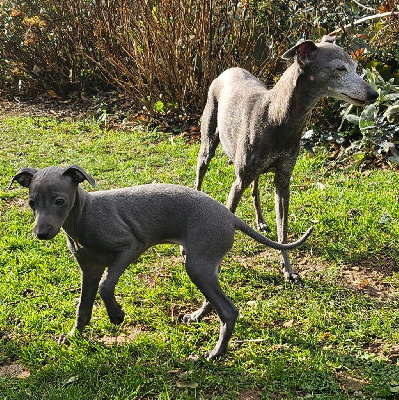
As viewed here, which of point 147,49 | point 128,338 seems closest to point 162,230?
point 128,338

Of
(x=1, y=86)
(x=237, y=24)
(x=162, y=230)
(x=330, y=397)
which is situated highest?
(x=237, y=24)

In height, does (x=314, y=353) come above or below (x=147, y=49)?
below

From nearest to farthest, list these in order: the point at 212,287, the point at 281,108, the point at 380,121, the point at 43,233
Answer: the point at 43,233 → the point at 212,287 → the point at 281,108 → the point at 380,121

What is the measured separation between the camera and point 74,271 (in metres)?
4.83

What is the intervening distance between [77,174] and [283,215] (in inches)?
84.1

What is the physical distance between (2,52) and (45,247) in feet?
22.0

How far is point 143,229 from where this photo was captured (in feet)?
11.7

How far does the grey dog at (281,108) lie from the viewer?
4086mm

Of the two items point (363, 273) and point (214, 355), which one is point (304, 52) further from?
point (214, 355)

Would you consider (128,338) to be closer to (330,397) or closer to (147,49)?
(330,397)

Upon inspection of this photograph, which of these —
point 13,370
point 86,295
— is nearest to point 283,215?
point 86,295

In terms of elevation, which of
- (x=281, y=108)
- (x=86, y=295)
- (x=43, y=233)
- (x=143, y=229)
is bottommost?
(x=86, y=295)

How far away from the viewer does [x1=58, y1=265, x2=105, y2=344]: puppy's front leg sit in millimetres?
3737

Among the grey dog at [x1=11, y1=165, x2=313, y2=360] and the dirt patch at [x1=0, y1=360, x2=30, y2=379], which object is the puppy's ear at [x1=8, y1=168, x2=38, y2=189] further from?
the dirt patch at [x1=0, y1=360, x2=30, y2=379]
